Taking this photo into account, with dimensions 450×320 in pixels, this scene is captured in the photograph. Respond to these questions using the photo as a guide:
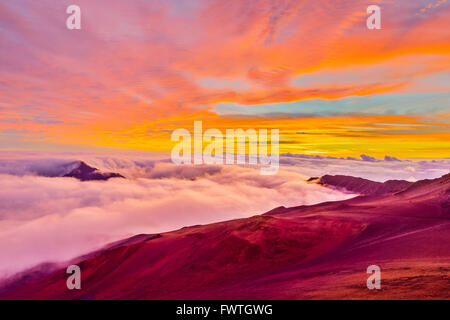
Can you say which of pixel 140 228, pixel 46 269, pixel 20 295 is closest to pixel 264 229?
pixel 20 295

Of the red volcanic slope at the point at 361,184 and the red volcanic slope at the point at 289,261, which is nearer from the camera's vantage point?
the red volcanic slope at the point at 289,261

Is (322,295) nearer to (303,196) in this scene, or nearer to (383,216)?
(383,216)

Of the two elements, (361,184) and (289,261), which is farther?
(361,184)

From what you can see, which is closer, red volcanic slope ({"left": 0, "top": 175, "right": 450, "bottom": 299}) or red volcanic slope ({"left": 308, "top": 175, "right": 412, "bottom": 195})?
red volcanic slope ({"left": 0, "top": 175, "right": 450, "bottom": 299})
